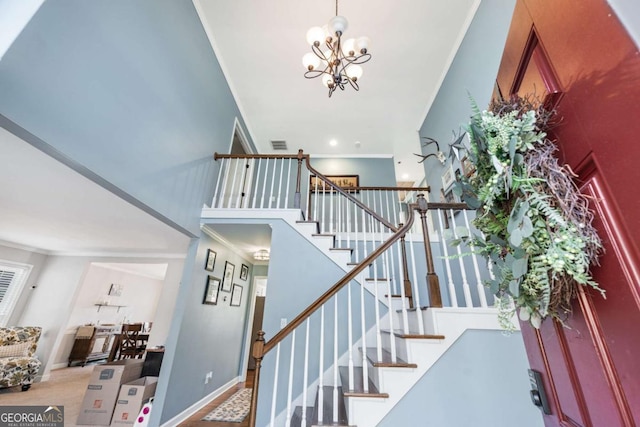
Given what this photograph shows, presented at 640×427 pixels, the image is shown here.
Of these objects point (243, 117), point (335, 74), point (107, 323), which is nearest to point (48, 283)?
point (107, 323)

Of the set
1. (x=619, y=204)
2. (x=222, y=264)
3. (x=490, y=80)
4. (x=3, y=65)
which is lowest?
(x=619, y=204)

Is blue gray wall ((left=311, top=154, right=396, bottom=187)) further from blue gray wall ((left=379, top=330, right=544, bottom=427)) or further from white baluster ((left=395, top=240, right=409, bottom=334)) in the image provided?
blue gray wall ((left=379, top=330, right=544, bottom=427))

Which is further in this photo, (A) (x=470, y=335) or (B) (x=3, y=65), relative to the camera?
(A) (x=470, y=335)

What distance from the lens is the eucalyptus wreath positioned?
1.88ft

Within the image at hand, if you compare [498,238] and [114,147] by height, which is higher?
[114,147]

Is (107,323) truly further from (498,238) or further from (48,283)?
(498,238)

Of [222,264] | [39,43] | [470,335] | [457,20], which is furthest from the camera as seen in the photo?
[222,264]

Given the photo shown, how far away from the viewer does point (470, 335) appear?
1.79 metres

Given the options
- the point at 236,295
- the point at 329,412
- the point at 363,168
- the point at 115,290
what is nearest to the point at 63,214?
the point at 236,295

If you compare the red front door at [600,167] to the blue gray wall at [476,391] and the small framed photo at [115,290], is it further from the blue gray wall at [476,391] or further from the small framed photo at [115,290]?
the small framed photo at [115,290]

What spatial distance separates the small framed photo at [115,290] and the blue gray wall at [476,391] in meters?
8.64

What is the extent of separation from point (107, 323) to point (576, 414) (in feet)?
31.9

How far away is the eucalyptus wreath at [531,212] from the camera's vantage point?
57 centimetres

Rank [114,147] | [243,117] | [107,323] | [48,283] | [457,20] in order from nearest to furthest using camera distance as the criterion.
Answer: [114,147] < [457,20] < [243,117] < [48,283] < [107,323]
